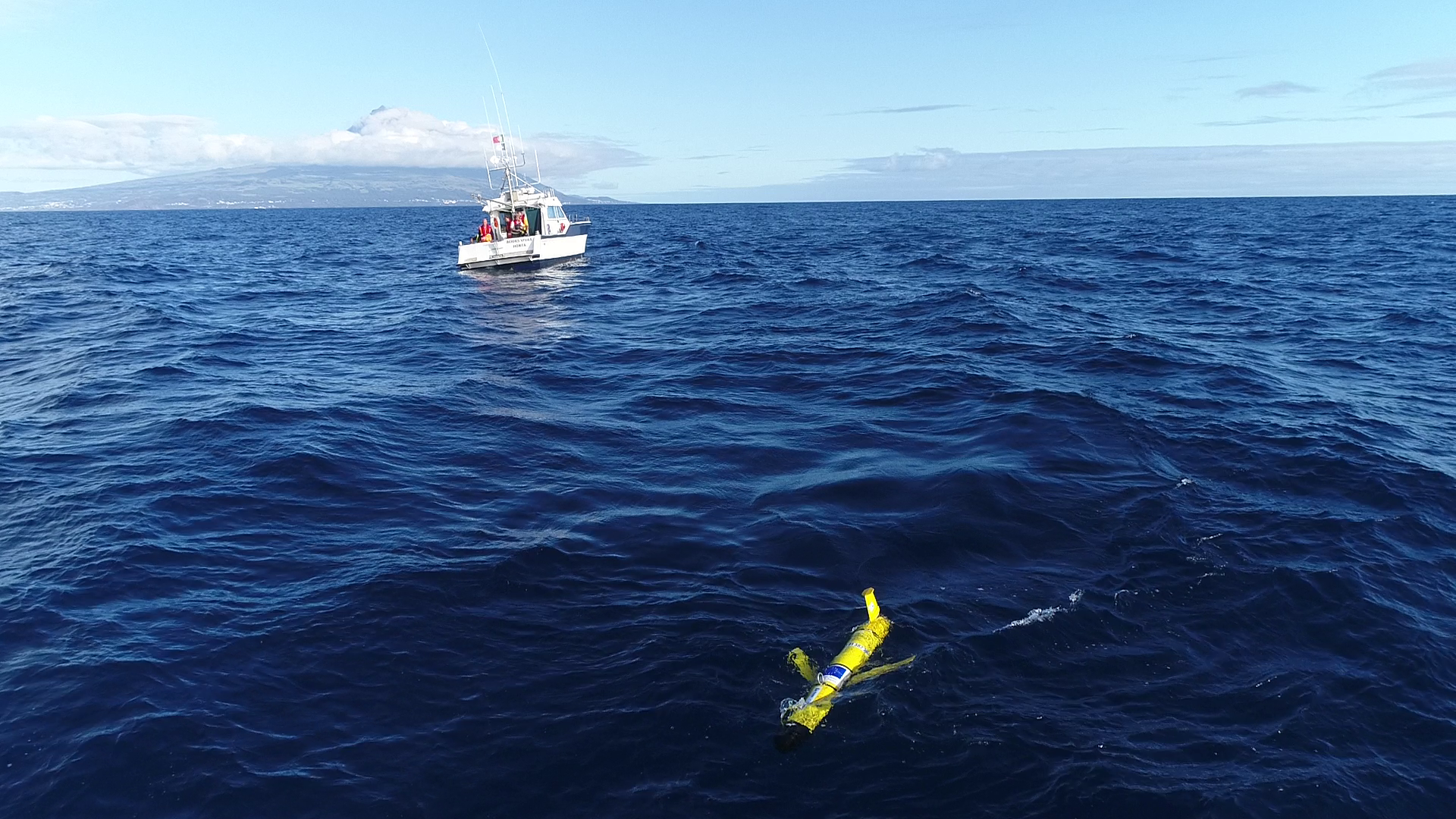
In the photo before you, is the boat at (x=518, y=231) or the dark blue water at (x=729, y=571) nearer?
the dark blue water at (x=729, y=571)

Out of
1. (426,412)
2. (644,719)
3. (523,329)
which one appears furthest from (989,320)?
(644,719)

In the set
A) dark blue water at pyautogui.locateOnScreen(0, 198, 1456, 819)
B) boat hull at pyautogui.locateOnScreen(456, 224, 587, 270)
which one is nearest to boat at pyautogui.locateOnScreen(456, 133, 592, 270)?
boat hull at pyautogui.locateOnScreen(456, 224, 587, 270)

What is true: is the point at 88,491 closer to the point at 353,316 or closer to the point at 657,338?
the point at 657,338

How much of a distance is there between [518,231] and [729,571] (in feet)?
138

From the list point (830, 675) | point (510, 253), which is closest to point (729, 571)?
point (830, 675)

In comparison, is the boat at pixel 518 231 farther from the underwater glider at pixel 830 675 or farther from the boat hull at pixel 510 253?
the underwater glider at pixel 830 675

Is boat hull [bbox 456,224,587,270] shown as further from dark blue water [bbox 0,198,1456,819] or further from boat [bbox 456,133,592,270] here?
dark blue water [bbox 0,198,1456,819]

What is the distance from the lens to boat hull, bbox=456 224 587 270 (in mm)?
47438

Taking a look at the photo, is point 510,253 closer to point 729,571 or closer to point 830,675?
point 729,571

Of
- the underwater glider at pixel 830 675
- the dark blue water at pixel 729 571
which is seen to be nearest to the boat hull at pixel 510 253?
the dark blue water at pixel 729 571

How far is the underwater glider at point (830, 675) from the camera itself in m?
8.98

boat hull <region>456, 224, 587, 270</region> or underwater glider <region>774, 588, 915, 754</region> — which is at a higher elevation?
boat hull <region>456, 224, 587, 270</region>

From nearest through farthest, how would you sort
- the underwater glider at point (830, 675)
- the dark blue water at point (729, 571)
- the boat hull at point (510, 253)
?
the dark blue water at point (729, 571) < the underwater glider at point (830, 675) < the boat hull at point (510, 253)

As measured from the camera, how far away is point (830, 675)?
9547 mm
